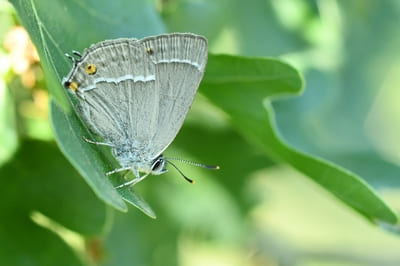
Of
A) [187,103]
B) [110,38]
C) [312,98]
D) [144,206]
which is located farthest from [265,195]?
[144,206]

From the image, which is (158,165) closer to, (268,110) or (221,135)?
(268,110)

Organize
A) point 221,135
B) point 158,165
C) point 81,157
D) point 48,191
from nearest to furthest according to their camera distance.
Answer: point 81,157 < point 48,191 < point 158,165 < point 221,135

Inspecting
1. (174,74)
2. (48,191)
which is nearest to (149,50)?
(174,74)

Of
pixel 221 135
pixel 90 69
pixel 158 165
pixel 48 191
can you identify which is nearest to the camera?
pixel 90 69

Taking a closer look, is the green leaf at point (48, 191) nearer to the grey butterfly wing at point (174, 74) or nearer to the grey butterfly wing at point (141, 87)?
the grey butterfly wing at point (141, 87)

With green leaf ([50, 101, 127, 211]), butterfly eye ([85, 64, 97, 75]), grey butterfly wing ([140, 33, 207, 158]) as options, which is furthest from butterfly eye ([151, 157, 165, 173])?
green leaf ([50, 101, 127, 211])

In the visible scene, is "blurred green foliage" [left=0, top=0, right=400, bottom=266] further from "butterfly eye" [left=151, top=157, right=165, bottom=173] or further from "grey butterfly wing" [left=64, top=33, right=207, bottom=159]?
→ "butterfly eye" [left=151, top=157, right=165, bottom=173]

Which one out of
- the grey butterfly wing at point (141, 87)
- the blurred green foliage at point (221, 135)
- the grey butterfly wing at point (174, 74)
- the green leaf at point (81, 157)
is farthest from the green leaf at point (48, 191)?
the green leaf at point (81, 157)
